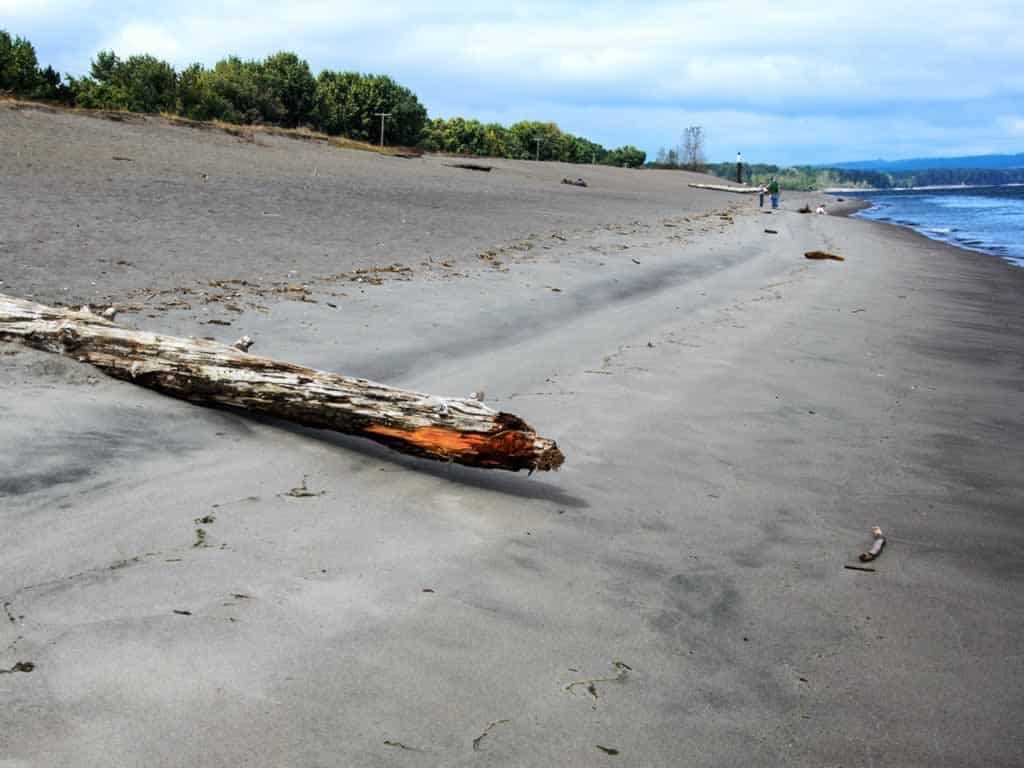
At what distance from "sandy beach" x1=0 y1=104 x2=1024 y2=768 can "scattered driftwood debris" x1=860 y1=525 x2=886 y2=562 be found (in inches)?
1.9

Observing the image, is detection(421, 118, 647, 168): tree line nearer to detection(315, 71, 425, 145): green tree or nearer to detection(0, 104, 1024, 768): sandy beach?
detection(315, 71, 425, 145): green tree

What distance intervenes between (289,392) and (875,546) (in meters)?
3.21

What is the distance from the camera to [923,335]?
1012 centimetres

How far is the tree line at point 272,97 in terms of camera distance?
1406 inches

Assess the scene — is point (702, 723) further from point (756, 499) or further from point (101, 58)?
point (101, 58)

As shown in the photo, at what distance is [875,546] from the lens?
14.3ft

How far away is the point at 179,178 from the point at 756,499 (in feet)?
45.8

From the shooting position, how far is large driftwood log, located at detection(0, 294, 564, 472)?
4.77 m

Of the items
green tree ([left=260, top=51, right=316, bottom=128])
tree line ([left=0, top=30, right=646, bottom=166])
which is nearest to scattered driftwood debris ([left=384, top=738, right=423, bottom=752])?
tree line ([left=0, top=30, right=646, bottom=166])

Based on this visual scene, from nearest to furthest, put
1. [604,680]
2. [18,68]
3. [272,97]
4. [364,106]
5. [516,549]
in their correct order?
[604,680] < [516,549] < [18,68] < [272,97] < [364,106]

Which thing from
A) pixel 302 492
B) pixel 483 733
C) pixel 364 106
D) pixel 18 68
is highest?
pixel 364 106

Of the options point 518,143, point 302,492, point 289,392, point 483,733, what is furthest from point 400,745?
point 518,143

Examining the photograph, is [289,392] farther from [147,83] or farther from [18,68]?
[147,83]

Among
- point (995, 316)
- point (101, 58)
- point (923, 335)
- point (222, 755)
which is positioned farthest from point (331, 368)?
point (101, 58)
